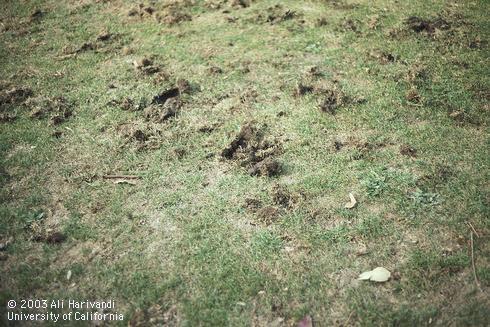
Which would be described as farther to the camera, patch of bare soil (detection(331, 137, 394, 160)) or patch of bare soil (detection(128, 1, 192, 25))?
patch of bare soil (detection(128, 1, 192, 25))

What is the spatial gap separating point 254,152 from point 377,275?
1.89 metres

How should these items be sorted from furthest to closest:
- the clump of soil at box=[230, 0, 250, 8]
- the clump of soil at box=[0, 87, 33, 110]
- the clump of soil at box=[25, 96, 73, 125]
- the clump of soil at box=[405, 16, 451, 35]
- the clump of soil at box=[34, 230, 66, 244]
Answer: the clump of soil at box=[230, 0, 250, 8] → the clump of soil at box=[405, 16, 451, 35] → the clump of soil at box=[0, 87, 33, 110] → the clump of soil at box=[25, 96, 73, 125] → the clump of soil at box=[34, 230, 66, 244]

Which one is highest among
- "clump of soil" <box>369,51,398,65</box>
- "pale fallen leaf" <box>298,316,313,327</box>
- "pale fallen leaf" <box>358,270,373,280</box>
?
"clump of soil" <box>369,51,398,65</box>

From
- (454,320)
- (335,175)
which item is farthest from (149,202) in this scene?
(454,320)

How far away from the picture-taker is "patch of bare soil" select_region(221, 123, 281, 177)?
13.5 feet

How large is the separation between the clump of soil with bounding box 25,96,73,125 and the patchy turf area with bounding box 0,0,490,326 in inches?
1.1

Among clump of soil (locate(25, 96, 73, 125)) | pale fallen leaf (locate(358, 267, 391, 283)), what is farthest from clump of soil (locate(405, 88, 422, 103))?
clump of soil (locate(25, 96, 73, 125))

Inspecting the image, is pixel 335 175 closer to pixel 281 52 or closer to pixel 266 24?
pixel 281 52

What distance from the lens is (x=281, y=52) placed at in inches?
240

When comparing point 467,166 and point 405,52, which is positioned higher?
point 405,52

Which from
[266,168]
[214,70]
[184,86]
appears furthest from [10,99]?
[266,168]

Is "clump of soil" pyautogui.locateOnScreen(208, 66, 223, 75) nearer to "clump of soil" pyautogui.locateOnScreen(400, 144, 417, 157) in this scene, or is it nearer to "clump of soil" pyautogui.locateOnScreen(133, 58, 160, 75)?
"clump of soil" pyautogui.locateOnScreen(133, 58, 160, 75)

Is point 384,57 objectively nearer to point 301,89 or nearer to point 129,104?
point 301,89

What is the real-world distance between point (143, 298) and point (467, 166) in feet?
11.5
